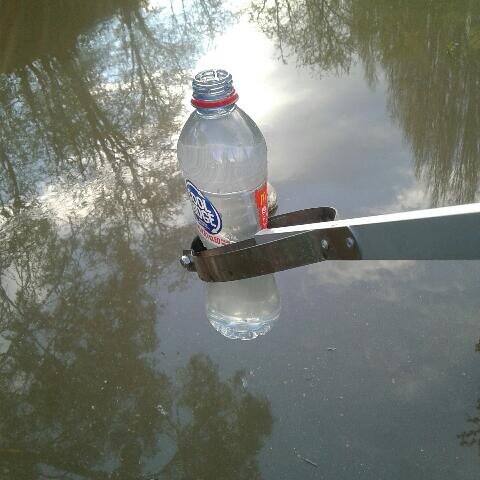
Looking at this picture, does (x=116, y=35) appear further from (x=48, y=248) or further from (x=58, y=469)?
(x=58, y=469)

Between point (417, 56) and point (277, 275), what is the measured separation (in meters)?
2.19

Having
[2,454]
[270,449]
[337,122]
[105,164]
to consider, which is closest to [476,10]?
[337,122]

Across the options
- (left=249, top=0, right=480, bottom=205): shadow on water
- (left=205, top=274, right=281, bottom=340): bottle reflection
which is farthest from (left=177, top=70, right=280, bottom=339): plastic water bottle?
(left=249, top=0, right=480, bottom=205): shadow on water

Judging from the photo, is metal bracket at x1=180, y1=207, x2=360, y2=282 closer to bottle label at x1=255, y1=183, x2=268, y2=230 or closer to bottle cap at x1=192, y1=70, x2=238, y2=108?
bottle label at x1=255, y1=183, x2=268, y2=230

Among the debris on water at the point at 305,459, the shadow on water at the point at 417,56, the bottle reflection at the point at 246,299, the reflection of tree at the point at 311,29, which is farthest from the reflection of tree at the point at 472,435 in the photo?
the reflection of tree at the point at 311,29

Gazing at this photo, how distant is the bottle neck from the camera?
1053 millimetres

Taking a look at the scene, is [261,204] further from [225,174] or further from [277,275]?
[277,275]

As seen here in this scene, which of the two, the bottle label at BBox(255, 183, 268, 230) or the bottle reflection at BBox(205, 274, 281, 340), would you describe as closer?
the bottle label at BBox(255, 183, 268, 230)

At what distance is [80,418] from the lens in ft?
7.50

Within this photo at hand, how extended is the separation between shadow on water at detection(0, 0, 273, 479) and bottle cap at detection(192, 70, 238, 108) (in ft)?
4.93

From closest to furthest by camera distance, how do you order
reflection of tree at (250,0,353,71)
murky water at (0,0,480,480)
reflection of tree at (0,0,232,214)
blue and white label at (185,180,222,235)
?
blue and white label at (185,180,222,235) → murky water at (0,0,480,480) → reflection of tree at (0,0,232,214) → reflection of tree at (250,0,353,71)

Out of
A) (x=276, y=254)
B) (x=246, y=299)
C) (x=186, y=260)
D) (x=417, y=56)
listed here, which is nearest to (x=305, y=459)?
(x=246, y=299)

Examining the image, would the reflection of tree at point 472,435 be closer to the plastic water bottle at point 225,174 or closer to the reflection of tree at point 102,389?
the reflection of tree at point 102,389

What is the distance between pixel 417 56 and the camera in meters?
3.87
